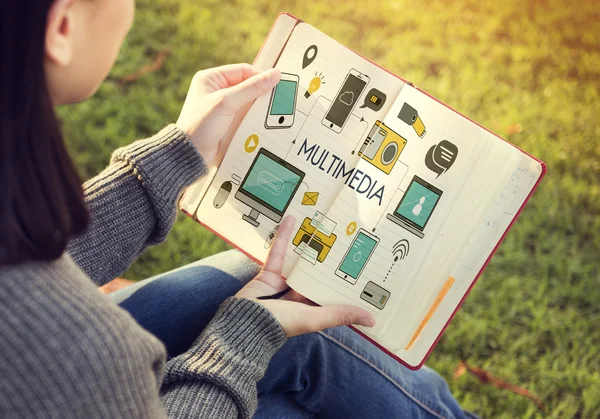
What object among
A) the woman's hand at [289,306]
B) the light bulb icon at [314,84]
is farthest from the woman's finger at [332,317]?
the light bulb icon at [314,84]

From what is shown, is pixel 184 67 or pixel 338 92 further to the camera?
pixel 184 67

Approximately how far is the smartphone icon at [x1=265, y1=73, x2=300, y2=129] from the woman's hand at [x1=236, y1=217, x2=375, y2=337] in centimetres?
15

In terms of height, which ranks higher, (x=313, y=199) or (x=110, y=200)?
(x=313, y=199)

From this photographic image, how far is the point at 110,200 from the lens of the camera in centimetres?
86

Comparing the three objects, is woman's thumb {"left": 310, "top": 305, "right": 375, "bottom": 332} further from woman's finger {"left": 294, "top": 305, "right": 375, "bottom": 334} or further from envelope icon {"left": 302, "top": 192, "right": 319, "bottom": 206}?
envelope icon {"left": 302, "top": 192, "right": 319, "bottom": 206}

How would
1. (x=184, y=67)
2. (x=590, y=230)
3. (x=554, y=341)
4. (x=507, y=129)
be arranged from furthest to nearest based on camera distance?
(x=184, y=67), (x=507, y=129), (x=590, y=230), (x=554, y=341)

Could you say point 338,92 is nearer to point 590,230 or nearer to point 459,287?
point 459,287

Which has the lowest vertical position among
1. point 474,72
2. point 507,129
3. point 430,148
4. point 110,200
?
point 110,200

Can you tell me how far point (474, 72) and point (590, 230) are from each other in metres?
0.55

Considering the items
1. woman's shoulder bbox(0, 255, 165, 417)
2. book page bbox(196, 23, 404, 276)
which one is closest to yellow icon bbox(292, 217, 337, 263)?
book page bbox(196, 23, 404, 276)

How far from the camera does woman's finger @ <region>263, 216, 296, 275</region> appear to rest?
92 centimetres

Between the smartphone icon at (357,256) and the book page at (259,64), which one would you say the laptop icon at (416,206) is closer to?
the smartphone icon at (357,256)

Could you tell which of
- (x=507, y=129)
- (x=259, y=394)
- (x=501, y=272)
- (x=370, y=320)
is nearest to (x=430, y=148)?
(x=370, y=320)

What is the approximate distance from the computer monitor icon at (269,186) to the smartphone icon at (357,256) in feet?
0.40
